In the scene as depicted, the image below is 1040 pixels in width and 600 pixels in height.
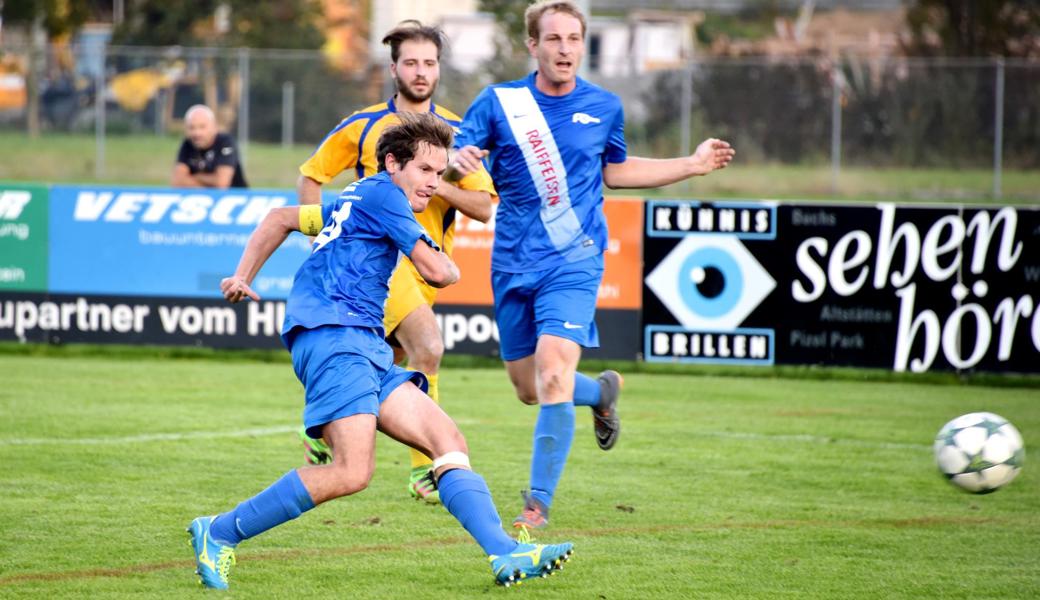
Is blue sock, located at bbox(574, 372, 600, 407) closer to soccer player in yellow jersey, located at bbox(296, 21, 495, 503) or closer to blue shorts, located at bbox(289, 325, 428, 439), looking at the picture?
soccer player in yellow jersey, located at bbox(296, 21, 495, 503)

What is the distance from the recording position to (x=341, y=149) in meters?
7.32

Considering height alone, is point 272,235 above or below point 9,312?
above

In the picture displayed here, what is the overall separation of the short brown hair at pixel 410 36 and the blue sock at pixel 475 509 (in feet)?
8.76

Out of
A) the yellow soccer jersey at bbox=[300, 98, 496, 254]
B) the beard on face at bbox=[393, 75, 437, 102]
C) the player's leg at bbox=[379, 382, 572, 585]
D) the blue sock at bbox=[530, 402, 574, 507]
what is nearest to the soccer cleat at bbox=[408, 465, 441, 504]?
the blue sock at bbox=[530, 402, 574, 507]

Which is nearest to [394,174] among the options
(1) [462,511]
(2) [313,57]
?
(1) [462,511]

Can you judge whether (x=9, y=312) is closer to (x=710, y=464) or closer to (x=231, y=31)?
(x=710, y=464)

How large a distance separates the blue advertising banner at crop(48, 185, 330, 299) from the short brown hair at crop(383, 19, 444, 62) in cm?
547

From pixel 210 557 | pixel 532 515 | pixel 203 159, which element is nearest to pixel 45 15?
pixel 203 159

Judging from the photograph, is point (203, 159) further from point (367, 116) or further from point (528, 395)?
point (528, 395)

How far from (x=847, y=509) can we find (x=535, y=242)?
78.6 inches

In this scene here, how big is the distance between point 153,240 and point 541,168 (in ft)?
22.4

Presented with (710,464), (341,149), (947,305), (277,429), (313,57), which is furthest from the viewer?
(313,57)

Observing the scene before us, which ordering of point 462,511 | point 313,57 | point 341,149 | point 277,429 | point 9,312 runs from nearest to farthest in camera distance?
1. point 462,511
2. point 341,149
3. point 277,429
4. point 9,312
5. point 313,57

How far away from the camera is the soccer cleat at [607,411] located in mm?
7195
